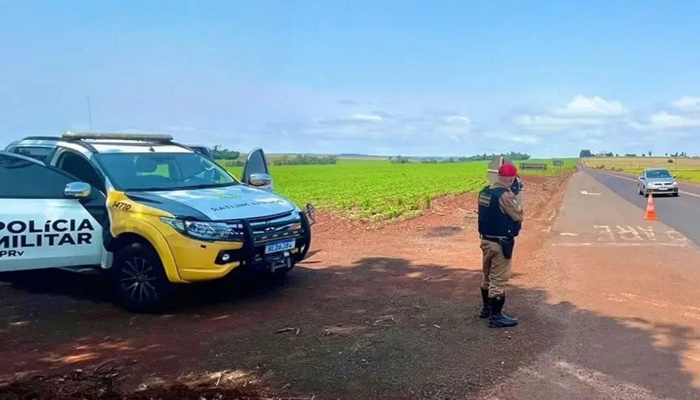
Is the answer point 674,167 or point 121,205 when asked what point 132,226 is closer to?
point 121,205

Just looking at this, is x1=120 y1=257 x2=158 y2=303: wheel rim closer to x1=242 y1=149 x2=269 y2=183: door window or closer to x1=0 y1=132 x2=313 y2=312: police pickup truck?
x1=0 y1=132 x2=313 y2=312: police pickup truck

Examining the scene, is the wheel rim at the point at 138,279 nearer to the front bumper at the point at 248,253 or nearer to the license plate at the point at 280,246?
the front bumper at the point at 248,253

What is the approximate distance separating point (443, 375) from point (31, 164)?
16.8ft

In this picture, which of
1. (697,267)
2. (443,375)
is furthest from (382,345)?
(697,267)

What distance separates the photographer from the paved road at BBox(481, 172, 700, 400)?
439cm

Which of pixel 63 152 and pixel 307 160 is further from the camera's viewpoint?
pixel 307 160

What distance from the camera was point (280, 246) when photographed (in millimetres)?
6922

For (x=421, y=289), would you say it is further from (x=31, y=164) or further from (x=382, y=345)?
(x=31, y=164)

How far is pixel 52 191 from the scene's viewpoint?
6699mm

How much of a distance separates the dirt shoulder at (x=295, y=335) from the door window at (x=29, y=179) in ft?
4.47

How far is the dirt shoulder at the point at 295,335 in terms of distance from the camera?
4.63 meters

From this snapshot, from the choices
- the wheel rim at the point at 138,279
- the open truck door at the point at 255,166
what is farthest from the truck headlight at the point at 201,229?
the open truck door at the point at 255,166

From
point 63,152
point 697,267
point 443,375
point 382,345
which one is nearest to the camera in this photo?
point 443,375

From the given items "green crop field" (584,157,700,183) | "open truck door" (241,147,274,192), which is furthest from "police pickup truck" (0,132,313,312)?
"green crop field" (584,157,700,183)
